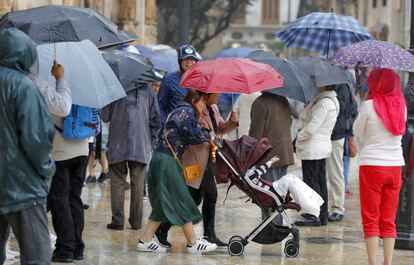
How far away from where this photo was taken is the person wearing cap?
1105 centimetres

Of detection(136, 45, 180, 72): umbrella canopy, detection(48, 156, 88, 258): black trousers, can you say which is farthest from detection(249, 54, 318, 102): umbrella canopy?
detection(136, 45, 180, 72): umbrella canopy

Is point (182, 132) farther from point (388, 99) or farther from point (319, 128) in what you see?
point (319, 128)

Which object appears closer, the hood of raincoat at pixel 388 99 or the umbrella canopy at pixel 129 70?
the hood of raincoat at pixel 388 99

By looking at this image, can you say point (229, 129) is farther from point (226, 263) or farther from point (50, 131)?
point (50, 131)

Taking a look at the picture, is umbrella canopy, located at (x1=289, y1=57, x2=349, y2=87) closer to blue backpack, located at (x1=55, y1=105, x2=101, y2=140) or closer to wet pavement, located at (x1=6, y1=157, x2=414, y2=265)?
wet pavement, located at (x1=6, y1=157, x2=414, y2=265)

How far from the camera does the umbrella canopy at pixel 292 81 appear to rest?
10961mm

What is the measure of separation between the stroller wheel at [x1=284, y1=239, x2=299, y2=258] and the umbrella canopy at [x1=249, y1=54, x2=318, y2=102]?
1.55 meters

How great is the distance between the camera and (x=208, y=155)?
32.3 feet

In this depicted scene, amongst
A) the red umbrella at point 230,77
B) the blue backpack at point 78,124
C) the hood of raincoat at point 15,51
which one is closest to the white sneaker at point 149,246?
the blue backpack at point 78,124

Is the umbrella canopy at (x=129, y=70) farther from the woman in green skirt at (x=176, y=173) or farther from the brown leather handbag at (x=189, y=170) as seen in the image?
the brown leather handbag at (x=189, y=170)

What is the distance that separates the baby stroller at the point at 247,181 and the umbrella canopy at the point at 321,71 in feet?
7.37

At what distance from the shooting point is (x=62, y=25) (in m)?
9.24

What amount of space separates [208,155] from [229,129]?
0.46 meters

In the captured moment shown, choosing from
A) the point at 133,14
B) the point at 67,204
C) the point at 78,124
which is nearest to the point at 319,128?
the point at 78,124
